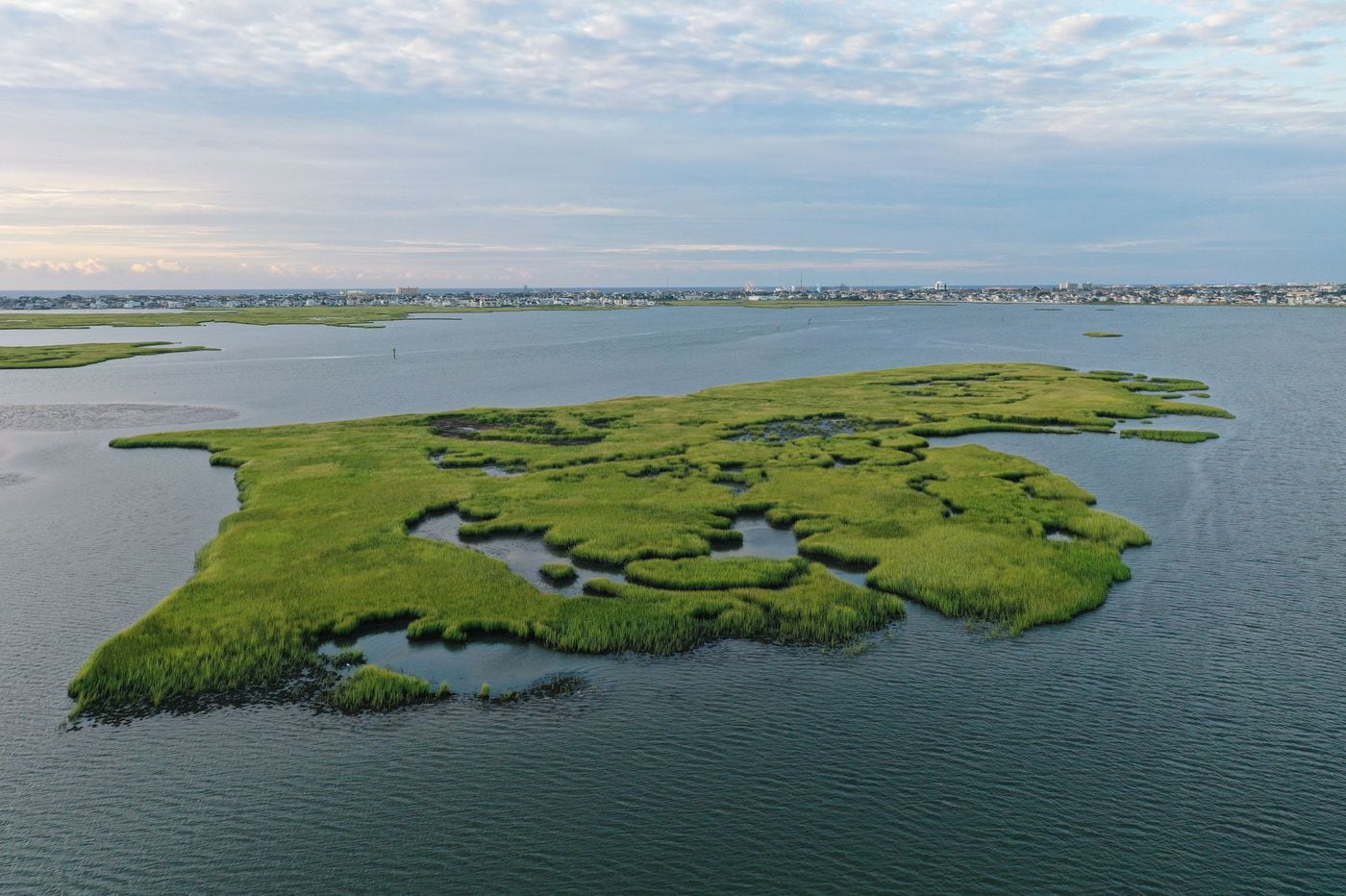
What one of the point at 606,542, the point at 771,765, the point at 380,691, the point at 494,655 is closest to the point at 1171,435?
the point at 606,542

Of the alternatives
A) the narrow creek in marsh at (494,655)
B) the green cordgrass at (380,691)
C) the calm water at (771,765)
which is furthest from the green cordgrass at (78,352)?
the green cordgrass at (380,691)

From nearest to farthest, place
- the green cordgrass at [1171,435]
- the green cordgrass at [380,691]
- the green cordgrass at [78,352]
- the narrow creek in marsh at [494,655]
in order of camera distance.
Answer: the green cordgrass at [380,691], the narrow creek in marsh at [494,655], the green cordgrass at [1171,435], the green cordgrass at [78,352]

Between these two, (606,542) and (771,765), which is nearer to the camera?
(771,765)

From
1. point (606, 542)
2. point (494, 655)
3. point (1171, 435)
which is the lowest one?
point (494, 655)

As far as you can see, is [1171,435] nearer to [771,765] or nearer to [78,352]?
[771,765]

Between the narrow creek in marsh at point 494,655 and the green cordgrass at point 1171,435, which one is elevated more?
the green cordgrass at point 1171,435

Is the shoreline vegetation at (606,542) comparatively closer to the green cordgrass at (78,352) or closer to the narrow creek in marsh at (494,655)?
the narrow creek in marsh at (494,655)
